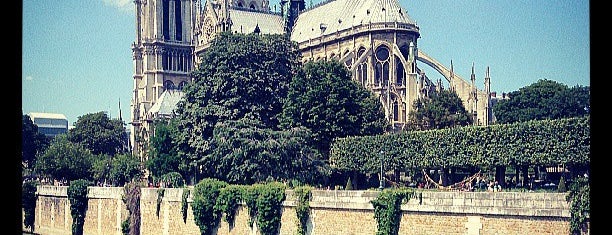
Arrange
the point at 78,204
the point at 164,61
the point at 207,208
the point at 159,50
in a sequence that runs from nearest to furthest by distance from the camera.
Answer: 1. the point at 207,208
2. the point at 78,204
3. the point at 159,50
4. the point at 164,61

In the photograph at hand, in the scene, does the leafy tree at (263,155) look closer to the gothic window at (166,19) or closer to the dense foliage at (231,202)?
the dense foliage at (231,202)

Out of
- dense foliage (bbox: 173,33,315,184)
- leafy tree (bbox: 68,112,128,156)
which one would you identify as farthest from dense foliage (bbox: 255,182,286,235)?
leafy tree (bbox: 68,112,128,156)

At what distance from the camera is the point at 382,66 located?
8962 cm

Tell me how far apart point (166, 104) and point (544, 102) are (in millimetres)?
50186

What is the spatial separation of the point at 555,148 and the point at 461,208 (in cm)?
1382

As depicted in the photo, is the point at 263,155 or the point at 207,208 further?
the point at 263,155

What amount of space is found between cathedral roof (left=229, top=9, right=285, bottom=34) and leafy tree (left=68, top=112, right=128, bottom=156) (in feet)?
66.1

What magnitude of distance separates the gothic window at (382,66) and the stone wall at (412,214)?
1661 inches

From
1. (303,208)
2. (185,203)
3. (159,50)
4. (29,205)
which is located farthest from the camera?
(159,50)

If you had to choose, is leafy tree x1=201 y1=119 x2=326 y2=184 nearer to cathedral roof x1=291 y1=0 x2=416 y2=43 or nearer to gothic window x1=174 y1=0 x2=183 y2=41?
cathedral roof x1=291 y1=0 x2=416 y2=43

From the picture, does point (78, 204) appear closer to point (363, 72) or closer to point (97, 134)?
point (363, 72)

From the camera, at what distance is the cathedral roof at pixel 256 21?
368ft

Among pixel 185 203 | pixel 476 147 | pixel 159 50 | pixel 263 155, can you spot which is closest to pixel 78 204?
pixel 185 203

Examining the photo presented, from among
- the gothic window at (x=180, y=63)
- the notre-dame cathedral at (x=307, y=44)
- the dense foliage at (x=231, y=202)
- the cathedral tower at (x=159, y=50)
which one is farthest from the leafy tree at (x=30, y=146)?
the dense foliage at (x=231, y=202)
